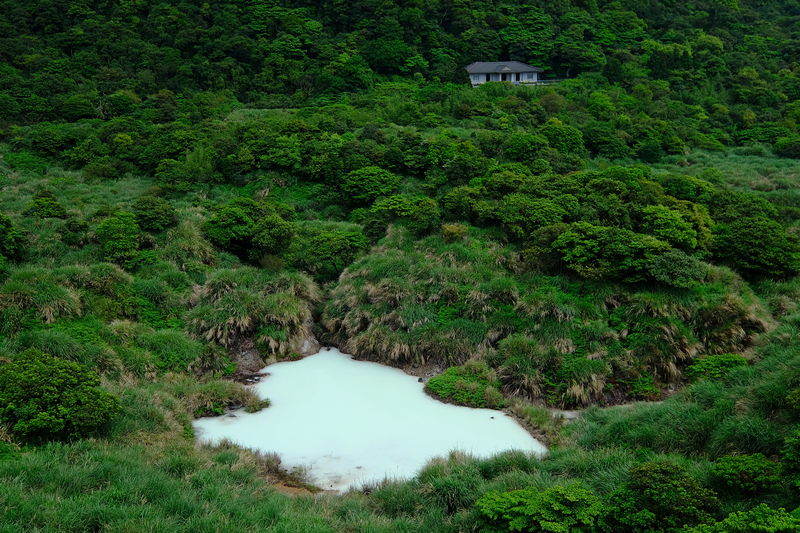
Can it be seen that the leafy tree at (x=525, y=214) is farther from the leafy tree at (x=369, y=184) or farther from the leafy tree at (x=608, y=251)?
the leafy tree at (x=369, y=184)

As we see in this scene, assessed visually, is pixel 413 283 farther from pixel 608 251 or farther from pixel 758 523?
pixel 758 523

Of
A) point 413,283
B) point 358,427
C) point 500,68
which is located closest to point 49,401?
point 358,427

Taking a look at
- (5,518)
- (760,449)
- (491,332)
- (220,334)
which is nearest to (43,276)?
(220,334)

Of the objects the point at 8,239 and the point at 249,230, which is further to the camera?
the point at 249,230

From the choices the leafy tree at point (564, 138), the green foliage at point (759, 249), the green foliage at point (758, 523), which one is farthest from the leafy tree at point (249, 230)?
the green foliage at point (758, 523)

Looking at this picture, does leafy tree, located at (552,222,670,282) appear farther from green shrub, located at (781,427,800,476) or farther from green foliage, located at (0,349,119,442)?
green foliage, located at (0,349,119,442)

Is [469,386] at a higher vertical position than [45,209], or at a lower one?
lower

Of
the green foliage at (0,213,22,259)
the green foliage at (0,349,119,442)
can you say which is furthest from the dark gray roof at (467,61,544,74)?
the green foliage at (0,349,119,442)
